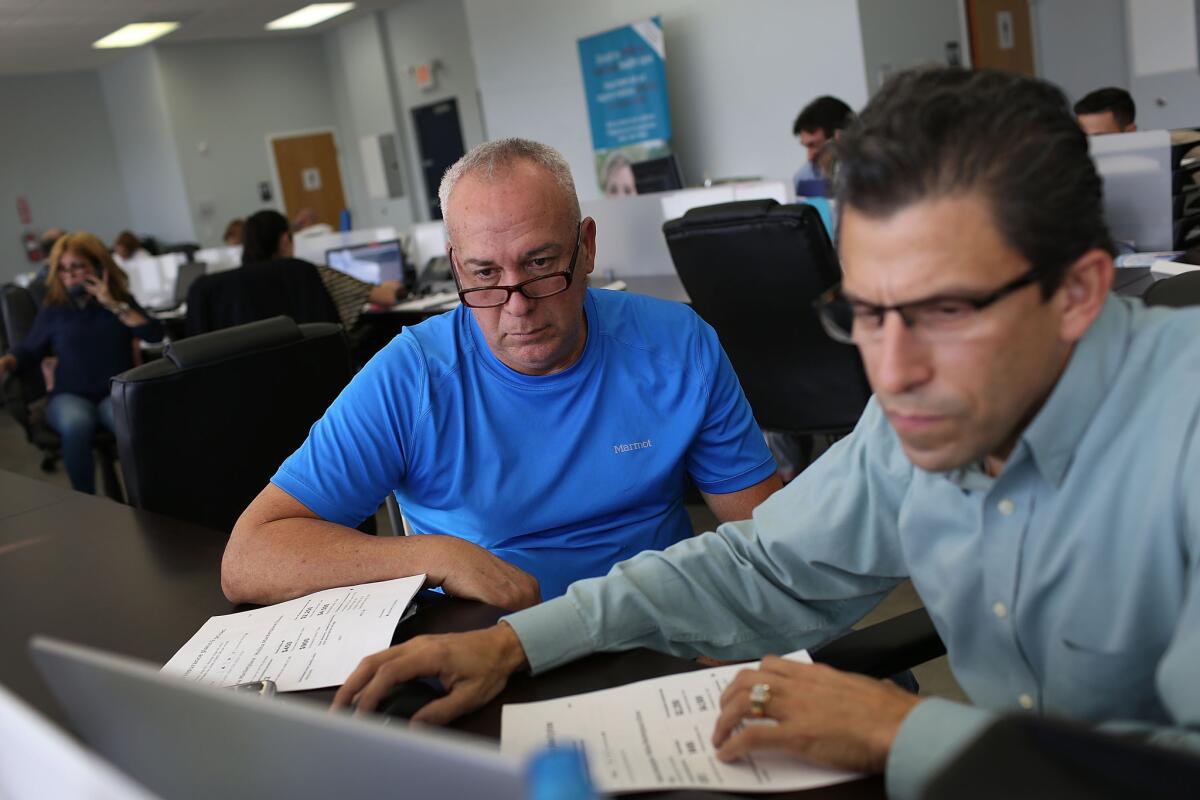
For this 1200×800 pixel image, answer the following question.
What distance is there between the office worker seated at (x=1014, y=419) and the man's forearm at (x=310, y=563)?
355 mm

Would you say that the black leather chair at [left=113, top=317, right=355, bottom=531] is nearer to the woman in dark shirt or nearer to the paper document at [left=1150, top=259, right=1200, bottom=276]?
the paper document at [left=1150, top=259, right=1200, bottom=276]

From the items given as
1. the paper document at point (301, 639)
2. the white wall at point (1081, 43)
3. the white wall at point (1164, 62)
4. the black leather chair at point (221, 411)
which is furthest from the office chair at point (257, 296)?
the white wall at point (1081, 43)

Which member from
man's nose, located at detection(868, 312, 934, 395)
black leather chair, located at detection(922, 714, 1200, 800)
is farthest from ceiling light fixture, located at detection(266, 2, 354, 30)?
black leather chair, located at detection(922, 714, 1200, 800)

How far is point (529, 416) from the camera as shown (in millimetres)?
1651

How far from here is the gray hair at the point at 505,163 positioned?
1616mm

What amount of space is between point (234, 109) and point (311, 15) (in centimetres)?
162

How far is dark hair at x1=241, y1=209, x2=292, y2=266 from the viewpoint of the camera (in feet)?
15.4

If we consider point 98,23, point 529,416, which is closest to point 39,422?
point 529,416

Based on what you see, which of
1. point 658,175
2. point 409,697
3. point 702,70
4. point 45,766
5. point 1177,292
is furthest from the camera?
point 702,70

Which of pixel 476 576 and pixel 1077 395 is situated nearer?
pixel 1077 395

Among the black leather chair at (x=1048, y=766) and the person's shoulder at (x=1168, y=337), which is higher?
the person's shoulder at (x=1168, y=337)

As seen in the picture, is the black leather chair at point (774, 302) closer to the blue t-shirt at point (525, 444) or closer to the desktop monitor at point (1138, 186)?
the desktop monitor at point (1138, 186)

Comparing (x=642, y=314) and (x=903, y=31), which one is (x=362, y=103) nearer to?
(x=903, y=31)

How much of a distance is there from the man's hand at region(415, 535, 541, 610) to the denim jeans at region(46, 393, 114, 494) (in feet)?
11.6
